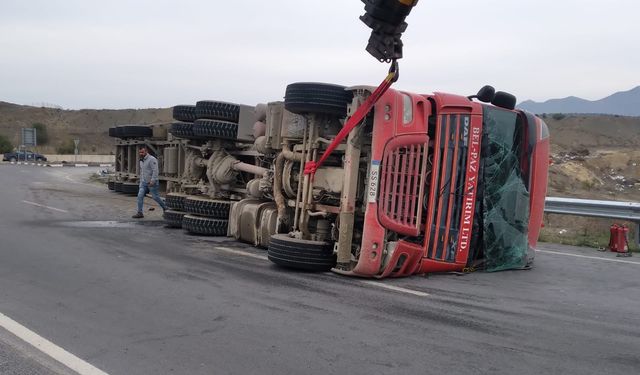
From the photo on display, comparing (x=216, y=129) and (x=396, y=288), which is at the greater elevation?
(x=216, y=129)

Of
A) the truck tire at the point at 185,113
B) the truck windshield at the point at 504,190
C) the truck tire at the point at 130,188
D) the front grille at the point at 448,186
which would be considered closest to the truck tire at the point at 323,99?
the front grille at the point at 448,186

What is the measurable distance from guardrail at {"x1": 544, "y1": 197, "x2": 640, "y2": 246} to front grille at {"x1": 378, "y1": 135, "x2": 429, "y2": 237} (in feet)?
16.9

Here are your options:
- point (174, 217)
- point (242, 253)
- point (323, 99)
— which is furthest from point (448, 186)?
point (174, 217)

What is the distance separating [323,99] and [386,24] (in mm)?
1272

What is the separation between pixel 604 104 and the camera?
169 m

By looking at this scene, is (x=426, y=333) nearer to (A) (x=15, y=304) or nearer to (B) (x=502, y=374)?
(B) (x=502, y=374)

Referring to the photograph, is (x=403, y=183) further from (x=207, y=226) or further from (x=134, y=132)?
(x=134, y=132)

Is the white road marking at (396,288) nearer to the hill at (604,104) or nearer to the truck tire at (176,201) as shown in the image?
the truck tire at (176,201)

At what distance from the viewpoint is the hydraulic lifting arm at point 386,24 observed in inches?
240

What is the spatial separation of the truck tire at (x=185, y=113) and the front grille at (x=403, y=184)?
5.96 meters

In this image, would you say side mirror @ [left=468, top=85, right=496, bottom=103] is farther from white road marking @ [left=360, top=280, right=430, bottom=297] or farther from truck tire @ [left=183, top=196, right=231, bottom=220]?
truck tire @ [left=183, top=196, right=231, bottom=220]

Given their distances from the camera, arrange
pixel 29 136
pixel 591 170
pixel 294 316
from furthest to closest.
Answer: pixel 29 136 → pixel 591 170 → pixel 294 316

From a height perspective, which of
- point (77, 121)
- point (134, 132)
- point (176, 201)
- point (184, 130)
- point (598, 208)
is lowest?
point (176, 201)

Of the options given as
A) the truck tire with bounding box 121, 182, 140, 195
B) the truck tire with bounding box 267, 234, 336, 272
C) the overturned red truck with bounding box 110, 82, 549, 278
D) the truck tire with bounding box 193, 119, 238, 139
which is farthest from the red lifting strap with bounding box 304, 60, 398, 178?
the truck tire with bounding box 121, 182, 140, 195
